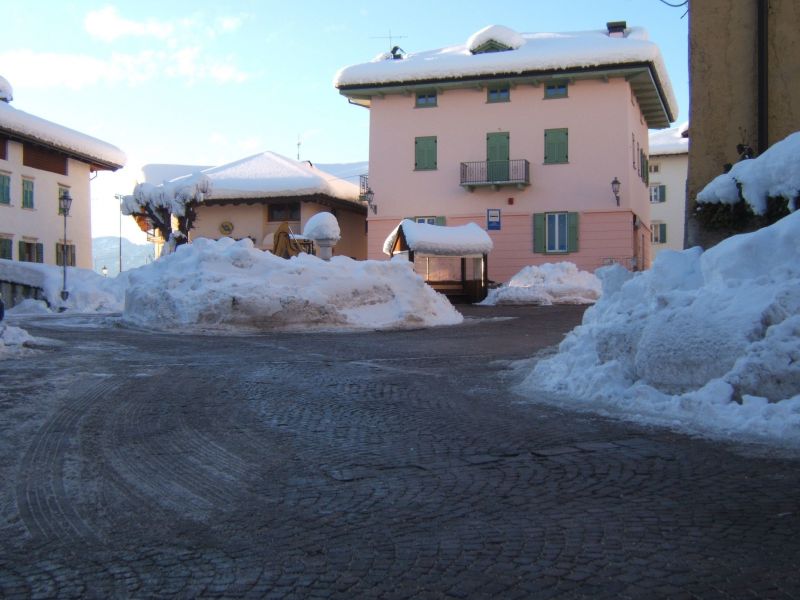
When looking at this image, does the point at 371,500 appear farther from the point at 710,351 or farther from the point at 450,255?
the point at 450,255

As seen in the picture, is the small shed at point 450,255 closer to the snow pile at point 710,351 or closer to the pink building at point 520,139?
the pink building at point 520,139

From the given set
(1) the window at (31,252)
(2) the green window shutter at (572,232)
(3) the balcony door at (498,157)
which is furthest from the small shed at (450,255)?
(1) the window at (31,252)

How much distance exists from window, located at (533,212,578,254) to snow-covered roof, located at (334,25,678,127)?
5.84 metres

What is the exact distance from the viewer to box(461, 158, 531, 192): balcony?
33.6 metres

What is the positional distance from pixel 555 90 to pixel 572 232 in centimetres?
608

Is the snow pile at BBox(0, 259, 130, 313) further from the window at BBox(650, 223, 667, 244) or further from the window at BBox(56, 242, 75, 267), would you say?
the window at BBox(650, 223, 667, 244)

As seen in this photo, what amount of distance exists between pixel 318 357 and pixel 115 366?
247 cm

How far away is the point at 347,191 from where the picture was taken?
41188 mm

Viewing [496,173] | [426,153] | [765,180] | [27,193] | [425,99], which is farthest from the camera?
[425,99]

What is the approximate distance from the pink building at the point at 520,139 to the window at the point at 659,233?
15939 millimetres

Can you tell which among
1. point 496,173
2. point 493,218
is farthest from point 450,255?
point 496,173

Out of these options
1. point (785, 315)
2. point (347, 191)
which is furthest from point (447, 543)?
point (347, 191)

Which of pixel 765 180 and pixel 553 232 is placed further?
pixel 553 232

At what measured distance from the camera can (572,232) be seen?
33.2m
